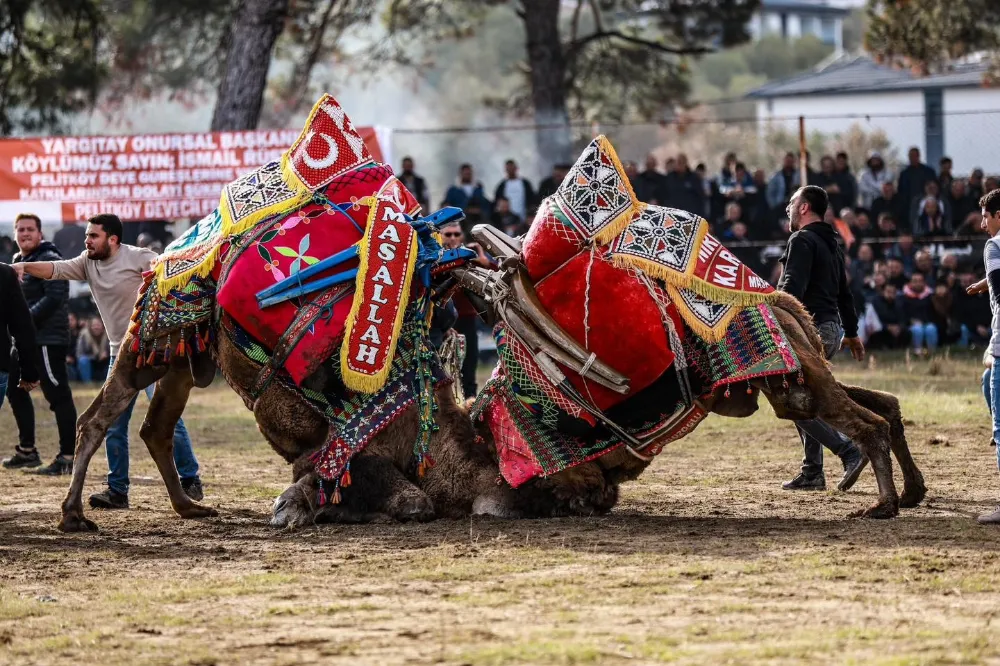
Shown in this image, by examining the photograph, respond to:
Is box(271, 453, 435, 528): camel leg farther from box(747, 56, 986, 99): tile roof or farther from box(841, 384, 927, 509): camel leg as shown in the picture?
box(747, 56, 986, 99): tile roof

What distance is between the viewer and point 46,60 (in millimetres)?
22922

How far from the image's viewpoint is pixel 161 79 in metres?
31.2

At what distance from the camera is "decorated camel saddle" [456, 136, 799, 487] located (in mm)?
7887

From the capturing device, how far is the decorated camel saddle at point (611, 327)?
789cm

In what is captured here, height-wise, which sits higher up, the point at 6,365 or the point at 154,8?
the point at 154,8

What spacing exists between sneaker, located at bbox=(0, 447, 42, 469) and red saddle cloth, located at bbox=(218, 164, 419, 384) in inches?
179

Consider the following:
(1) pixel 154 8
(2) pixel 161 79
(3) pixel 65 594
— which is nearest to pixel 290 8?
(1) pixel 154 8

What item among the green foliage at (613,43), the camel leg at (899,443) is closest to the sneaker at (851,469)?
the camel leg at (899,443)

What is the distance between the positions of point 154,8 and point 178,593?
2249 cm

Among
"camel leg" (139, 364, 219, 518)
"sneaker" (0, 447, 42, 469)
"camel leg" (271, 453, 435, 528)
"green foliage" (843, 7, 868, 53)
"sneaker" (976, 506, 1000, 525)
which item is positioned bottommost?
"sneaker" (0, 447, 42, 469)

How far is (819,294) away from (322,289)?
10.6ft

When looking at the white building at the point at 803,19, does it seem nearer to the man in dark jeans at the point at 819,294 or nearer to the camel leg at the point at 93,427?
the man in dark jeans at the point at 819,294

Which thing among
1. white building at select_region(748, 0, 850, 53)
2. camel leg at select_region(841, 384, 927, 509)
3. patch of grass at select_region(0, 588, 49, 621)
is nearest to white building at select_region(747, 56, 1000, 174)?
camel leg at select_region(841, 384, 927, 509)

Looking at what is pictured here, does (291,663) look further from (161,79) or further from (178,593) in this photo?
(161,79)
